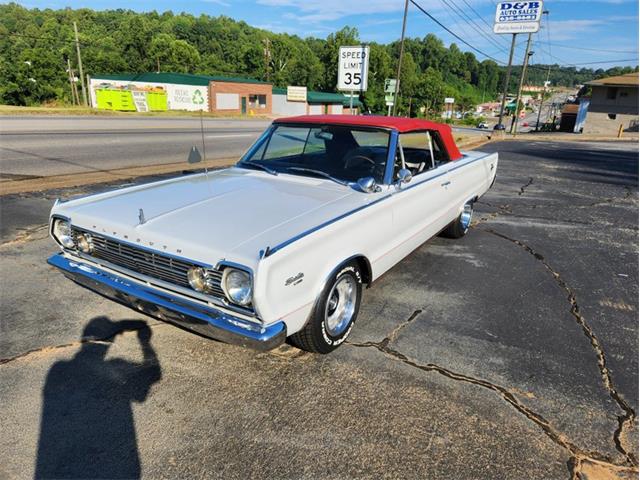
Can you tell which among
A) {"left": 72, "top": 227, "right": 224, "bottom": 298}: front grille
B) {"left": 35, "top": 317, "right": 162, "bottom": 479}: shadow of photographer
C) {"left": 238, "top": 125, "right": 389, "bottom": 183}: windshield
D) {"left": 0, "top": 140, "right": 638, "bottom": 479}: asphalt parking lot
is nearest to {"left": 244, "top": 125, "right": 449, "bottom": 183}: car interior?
{"left": 238, "top": 125, "right": 389, "bottom": 183}: windshield

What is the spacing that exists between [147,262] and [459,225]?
4.23m

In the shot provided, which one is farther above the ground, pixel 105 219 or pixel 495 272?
pixel 105 219

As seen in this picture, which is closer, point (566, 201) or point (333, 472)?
point (333, 472)

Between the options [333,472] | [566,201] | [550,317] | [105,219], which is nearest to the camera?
[333,472]

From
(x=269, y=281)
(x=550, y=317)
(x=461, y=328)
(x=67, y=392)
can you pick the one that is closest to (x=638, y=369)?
(x=550, y=317)

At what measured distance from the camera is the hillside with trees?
55344mm

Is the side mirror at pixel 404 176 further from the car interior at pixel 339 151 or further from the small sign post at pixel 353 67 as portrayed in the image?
the small sign post at pixel 353 67

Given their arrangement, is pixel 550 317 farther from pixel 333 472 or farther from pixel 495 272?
pixel 333 472

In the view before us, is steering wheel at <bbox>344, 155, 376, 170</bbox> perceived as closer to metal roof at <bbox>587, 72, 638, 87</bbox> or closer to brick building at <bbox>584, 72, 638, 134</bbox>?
brick building at <bbox>584, 72, 638, 134</bbox>

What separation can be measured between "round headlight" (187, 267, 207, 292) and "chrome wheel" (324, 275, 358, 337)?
2.96 feet

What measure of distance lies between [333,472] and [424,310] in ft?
6.80

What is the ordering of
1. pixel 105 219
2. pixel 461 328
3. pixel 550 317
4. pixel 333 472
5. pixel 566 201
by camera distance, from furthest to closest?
pixel 566 201
pixel 550 317
pixel 461 328
pixel 105 219
pixel 333 472

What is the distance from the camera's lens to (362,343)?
136 inches

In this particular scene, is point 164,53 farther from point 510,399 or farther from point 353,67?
point 510,399
